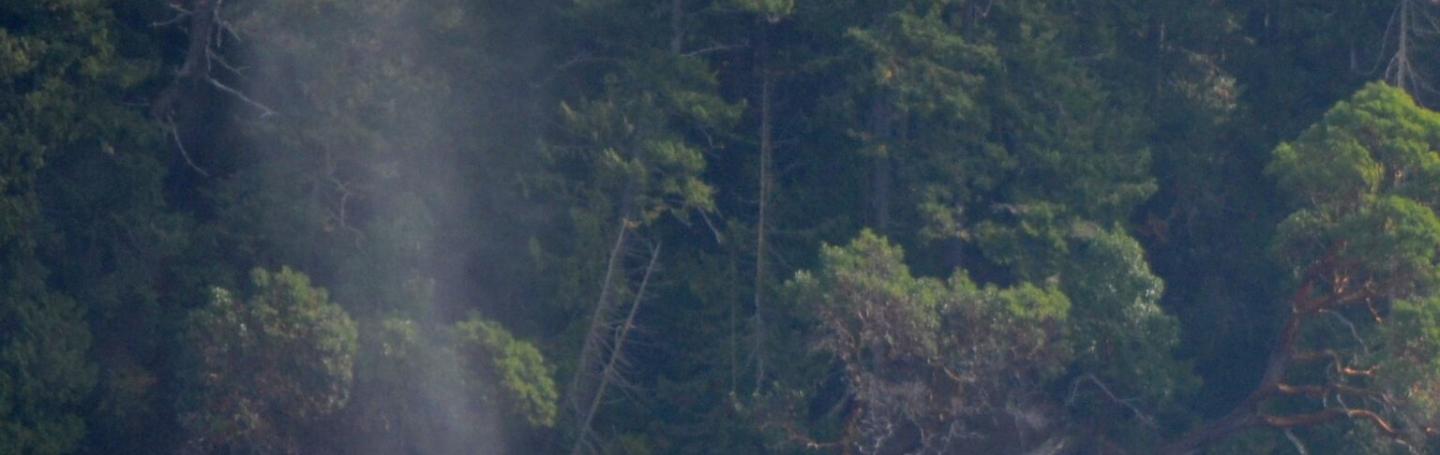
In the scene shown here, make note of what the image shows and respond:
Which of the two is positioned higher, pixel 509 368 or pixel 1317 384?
pixel 1317 384

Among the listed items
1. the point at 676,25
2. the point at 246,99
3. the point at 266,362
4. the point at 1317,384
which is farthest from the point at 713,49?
the point at 1317,384

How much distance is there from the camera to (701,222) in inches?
720

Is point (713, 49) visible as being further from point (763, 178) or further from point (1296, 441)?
point (1296, 441)

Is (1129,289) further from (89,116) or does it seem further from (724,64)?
(89,116)

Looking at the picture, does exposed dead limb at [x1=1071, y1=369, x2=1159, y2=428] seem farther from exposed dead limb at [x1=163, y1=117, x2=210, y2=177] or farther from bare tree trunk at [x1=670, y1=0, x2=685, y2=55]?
exposed dead limb at [x1=163, y1=117, x2=210, y2=177]

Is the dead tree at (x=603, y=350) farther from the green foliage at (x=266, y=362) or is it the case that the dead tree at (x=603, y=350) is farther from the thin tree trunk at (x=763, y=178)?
the green foliage at (x=266, y=362)

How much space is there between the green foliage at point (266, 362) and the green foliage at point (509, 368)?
3.18 ft

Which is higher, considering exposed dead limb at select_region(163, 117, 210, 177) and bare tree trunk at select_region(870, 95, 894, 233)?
bare tree trunk at select_region(870, 95, 894, 233)

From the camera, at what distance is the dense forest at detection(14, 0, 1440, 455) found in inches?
627

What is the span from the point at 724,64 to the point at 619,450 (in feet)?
12.1

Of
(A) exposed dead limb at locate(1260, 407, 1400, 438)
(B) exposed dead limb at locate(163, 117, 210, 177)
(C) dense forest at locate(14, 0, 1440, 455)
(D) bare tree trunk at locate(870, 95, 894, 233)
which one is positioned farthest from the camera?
(D) bare tree trunk at locate(870, 95, 894, 233)

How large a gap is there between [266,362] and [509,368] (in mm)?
→ 1964

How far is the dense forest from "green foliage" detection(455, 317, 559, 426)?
0.04 metres

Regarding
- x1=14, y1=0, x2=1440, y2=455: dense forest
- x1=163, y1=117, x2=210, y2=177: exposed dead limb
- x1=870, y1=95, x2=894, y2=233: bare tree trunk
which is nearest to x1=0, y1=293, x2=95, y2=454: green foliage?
x1=14, y1=0, x2=1440, y2=455: dense forest
